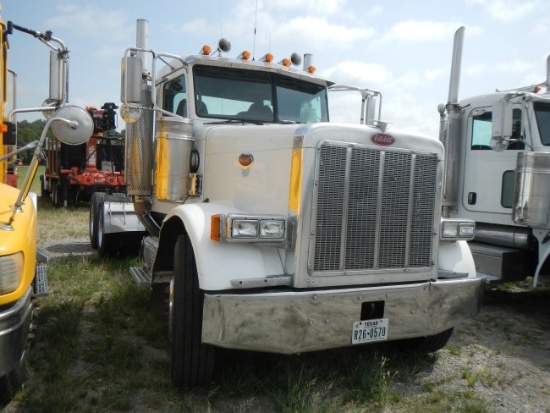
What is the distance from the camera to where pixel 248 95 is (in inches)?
185

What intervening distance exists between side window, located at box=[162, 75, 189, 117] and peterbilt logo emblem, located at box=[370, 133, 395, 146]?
2.03 m

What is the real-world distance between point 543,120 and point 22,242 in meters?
5.74

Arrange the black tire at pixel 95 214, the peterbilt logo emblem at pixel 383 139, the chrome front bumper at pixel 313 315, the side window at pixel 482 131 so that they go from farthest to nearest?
the black tire at pixel 95 214 < the side window at pixel 482 131 < the peterbilt logo emblem at pixel 383 139 < the chrome front bumper at pixel 313 315

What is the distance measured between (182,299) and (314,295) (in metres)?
0.88

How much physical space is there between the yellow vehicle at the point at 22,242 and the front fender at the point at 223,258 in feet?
3.04

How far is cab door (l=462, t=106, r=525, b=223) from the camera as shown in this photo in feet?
20.4

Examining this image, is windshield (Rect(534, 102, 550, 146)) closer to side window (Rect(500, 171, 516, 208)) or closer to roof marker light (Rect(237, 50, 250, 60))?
side window (Rect(500, 171, 516, 208))

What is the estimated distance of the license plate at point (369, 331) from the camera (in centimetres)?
324

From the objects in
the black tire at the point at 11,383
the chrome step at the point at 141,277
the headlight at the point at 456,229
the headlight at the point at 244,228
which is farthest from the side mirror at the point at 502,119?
the black tire at the point at 11,383

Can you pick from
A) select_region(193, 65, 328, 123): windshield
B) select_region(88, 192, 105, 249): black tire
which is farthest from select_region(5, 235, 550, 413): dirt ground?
select_region(88, 192, 105, 249): black tire

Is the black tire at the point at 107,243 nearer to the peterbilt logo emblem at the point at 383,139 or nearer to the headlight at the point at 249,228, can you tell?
Answer: the headlight at the point at 249,228

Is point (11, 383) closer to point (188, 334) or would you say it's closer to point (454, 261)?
point (188, 334)

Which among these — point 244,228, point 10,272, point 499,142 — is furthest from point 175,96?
point 499,142

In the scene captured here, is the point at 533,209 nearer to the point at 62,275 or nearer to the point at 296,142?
the point at 296,142
